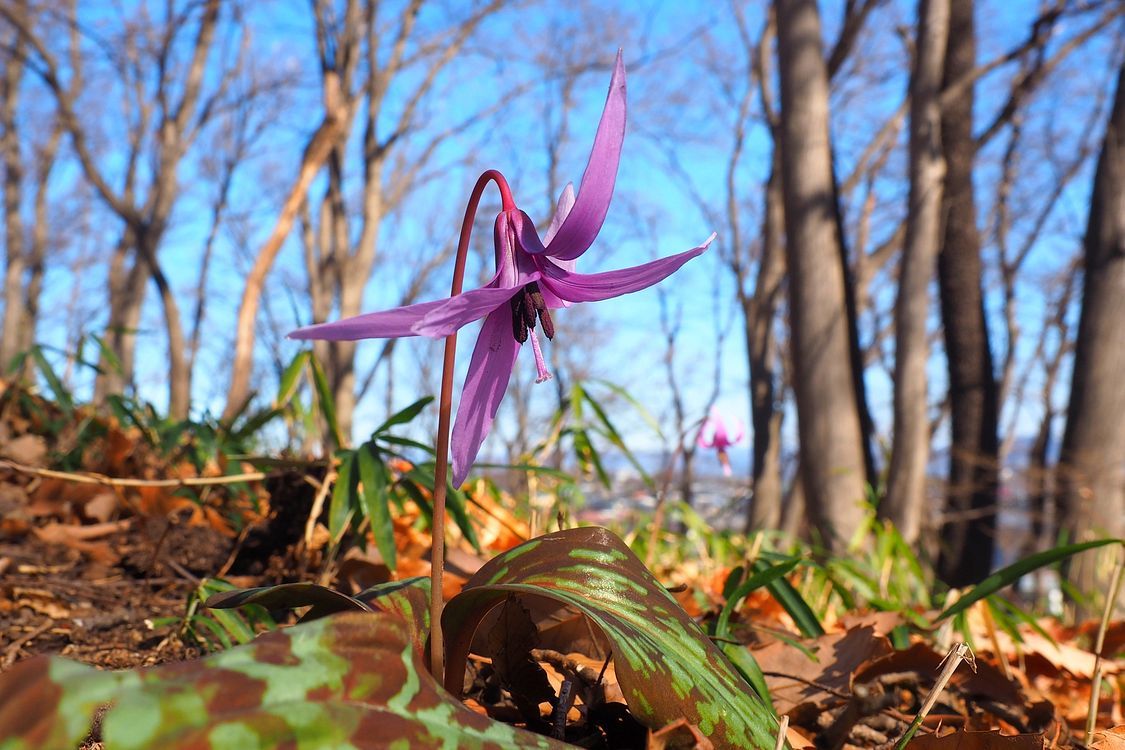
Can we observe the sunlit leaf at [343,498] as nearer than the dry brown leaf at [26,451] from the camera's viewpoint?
Yes

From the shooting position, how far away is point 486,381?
2.60 ft

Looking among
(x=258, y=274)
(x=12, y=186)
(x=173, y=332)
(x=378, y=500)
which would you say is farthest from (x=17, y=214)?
(x=378, y=500)

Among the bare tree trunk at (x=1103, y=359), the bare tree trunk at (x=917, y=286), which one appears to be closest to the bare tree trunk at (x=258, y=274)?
the bare tree trunk at (x=917, y=286)

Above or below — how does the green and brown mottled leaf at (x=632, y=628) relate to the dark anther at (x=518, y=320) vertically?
below

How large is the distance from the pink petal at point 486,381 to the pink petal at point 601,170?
12cm

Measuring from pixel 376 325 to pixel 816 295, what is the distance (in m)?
3.49

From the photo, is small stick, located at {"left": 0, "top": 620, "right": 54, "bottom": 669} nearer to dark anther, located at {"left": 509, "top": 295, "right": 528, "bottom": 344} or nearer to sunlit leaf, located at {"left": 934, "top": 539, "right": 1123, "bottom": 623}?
dark anther, located at {"left": 509, "top": 295, "right": 528, "bottom": 344}

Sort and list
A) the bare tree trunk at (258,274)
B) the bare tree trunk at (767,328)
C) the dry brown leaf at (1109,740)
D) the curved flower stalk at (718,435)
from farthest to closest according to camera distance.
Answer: the bare tree trunk at (767,328) < the bare tree trunk at (258,274) < the curved flower stalk at (718,435) < the dry brown leaf at (1109,740)

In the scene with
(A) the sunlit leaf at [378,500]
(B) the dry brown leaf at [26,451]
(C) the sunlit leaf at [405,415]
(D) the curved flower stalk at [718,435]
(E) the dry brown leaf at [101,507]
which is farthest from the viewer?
(D) the curved flower stalk at [718,435]

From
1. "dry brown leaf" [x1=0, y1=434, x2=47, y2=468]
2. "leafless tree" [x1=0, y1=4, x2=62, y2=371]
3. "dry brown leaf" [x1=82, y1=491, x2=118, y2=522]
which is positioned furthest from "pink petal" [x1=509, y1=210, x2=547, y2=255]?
"leafless tree" [x1=0, y1=4, x2=62, y2=371]

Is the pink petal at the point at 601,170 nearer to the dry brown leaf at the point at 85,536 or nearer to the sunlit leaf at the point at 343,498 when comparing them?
the sunlit leaf at the point at 343,498

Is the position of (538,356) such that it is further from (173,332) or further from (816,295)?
(173,332)

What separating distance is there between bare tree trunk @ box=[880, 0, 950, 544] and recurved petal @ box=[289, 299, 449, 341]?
12.6 feet

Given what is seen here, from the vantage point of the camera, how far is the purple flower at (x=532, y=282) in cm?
65
